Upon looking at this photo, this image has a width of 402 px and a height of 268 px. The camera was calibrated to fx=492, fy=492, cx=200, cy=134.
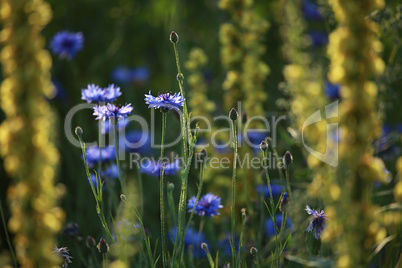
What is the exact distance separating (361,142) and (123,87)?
3.14m

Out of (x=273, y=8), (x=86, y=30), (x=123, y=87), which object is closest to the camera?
(x=123, y=87)

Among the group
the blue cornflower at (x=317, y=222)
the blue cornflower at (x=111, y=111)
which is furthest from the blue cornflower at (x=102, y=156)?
the blue cornflower at (x=317, y=222)

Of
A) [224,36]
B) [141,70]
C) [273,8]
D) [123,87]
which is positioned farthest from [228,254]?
[273,8]

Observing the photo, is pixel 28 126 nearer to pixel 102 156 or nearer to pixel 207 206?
pixel 207 206

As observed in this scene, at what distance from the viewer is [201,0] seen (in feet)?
15.0

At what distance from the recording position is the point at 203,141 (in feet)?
9.95

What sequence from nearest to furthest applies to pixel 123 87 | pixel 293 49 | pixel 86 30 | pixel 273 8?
pixel 293 49, pixel 123 87, pixel 86 30, pixel 273 8

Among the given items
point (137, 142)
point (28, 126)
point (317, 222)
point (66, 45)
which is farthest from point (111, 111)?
point (66, 45)

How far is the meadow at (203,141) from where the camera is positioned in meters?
0.77

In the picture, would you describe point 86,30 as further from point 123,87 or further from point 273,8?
point 273,8

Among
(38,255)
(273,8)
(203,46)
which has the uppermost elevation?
(273,8)

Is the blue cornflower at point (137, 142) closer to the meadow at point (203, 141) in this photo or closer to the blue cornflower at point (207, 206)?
the meadow at point (203, 141)

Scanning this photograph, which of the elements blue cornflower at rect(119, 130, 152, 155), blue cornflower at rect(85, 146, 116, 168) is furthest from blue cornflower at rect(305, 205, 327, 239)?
blue cornflower at rect(119, 130, 152, 155)

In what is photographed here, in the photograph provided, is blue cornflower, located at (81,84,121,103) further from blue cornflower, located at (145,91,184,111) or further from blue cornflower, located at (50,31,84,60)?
blue cornflower, located at (50,31,84,60)
